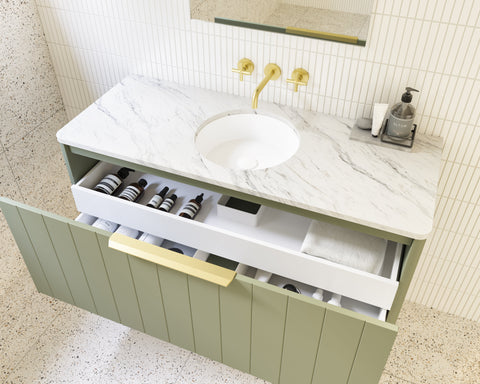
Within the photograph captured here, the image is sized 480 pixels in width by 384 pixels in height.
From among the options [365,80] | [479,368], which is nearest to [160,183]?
[365,80]

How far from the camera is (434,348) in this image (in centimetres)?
186

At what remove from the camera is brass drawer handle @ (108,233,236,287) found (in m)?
1.15

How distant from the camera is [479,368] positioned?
179cm

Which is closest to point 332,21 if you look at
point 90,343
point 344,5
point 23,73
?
point 344,5

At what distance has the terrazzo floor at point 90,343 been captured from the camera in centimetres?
174

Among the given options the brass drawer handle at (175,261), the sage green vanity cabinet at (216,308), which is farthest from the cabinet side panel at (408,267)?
the brass drawer handle at (175,261)

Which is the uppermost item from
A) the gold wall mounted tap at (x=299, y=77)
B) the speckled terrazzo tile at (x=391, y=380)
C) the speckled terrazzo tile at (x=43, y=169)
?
the gold wall mounted tap at (x=299, y=77)

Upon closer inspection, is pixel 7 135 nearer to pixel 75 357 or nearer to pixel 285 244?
pixel 75 357

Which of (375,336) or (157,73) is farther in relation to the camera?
(157,73)

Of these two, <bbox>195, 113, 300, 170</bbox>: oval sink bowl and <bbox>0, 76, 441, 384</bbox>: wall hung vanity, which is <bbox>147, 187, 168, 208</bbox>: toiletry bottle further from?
<bbox>195, 113, 300, 170</bbox>: oval sink bowl

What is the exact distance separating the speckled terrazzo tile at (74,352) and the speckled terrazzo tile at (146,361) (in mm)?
24

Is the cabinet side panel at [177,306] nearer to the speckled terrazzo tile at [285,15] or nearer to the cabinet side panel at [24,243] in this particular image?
the cabinet side panel at [24,243]

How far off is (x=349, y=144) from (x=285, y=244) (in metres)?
0.38

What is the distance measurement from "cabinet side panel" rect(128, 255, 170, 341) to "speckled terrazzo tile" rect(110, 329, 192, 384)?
1.03 feet
